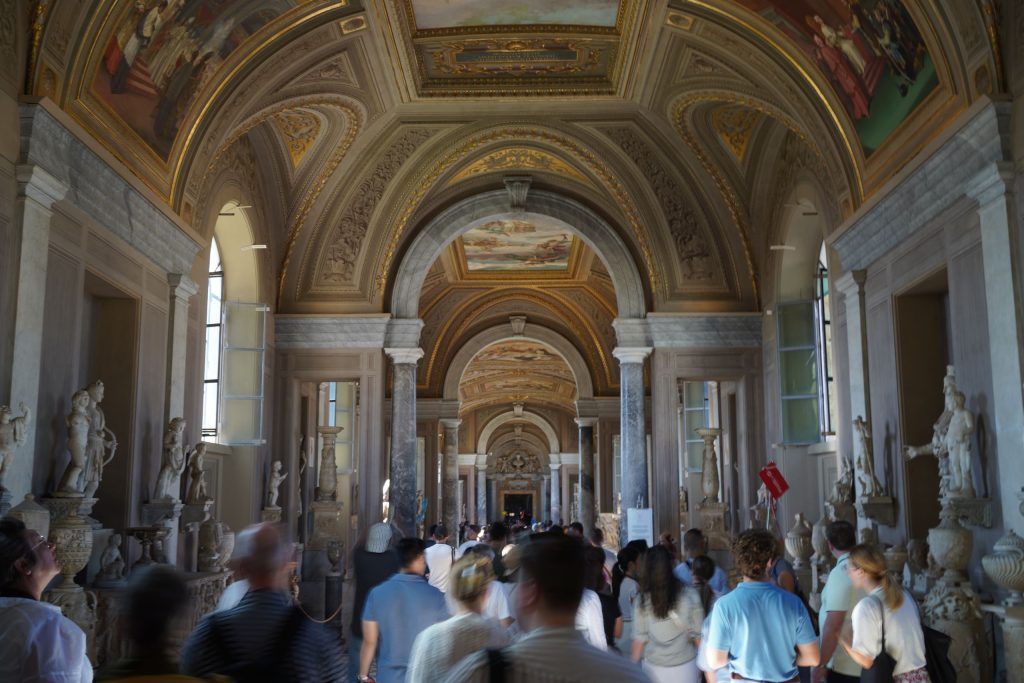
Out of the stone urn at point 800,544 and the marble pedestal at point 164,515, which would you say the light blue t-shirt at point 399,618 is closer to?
the marble pedestal at point 164,515

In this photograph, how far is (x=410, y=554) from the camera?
519 cm

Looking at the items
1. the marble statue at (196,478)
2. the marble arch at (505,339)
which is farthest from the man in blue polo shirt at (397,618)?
the marble arch at (505,339)

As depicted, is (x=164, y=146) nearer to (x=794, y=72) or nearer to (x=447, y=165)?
(x=447, y=165)

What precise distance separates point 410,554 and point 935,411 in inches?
316

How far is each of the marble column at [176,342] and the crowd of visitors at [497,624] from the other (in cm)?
608

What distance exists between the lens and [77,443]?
9.41m

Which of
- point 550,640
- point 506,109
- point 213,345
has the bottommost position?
point 550,640

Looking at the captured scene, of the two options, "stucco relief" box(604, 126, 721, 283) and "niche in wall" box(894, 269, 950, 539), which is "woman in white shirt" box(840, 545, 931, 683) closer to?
"niche in wall" box(894, 269, 950, 539)

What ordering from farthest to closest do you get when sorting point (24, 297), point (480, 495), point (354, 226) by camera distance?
point (480, 495)
point (354, 226)
point (24, 297)

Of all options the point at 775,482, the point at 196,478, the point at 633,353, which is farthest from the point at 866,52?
the point at 196,478

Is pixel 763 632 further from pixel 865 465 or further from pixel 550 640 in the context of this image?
pixel 865 465

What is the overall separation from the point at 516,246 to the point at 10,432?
16.3m

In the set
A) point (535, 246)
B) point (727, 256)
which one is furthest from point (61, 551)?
point (535, 246)

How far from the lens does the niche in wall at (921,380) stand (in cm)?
1107
